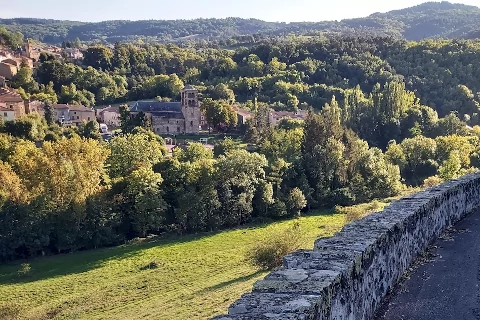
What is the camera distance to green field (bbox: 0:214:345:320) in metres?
23.4

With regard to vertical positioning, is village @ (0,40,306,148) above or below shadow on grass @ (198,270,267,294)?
above

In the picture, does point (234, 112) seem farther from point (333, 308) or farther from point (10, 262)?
point (333, 308)

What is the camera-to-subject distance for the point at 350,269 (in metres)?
5.54

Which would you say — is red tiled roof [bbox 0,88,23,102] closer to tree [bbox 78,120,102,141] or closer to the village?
the village

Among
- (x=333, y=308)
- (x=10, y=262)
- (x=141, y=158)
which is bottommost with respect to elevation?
(x=10, y=262)

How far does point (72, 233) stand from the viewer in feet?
124

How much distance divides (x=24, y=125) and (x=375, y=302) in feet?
198

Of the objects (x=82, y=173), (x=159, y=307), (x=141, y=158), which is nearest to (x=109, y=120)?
(x=141, y=158)

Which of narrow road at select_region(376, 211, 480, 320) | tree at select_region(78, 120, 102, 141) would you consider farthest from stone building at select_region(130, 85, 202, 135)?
narrow road at select_region(376, 211, 480, 320)

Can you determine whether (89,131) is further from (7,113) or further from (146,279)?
(146,279)

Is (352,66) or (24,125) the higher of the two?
(352,66)

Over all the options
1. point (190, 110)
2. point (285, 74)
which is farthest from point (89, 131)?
point (285, 74)

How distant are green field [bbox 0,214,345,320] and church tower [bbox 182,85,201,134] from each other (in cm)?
4462

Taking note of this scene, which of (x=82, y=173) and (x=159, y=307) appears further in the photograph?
(x=82, y=173)
